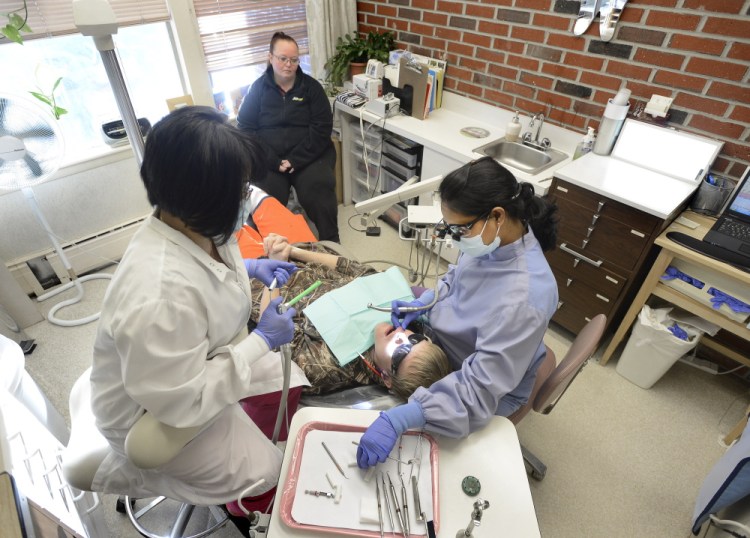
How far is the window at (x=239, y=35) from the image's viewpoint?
266 cm

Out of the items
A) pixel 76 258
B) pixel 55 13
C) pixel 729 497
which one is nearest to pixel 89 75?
pixel 55 13

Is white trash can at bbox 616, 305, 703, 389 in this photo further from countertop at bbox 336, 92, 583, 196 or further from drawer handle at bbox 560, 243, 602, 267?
countertop at bbox 336, 92, 583, 196

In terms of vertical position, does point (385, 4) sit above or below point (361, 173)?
above

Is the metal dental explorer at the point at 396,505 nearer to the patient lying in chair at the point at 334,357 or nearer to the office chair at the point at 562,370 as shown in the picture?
the patient lying in chair at the point at 334,357

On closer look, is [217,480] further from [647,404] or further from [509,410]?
[647,404]

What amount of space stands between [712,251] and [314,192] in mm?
2108

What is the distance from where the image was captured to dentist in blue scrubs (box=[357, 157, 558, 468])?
1.03m

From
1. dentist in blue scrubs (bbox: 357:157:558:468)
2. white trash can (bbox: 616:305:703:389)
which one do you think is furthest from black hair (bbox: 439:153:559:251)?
white trash can (bbox: 616:305:703:389)

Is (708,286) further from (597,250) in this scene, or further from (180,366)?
(180,366)

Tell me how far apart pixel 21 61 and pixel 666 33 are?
10.4 ft

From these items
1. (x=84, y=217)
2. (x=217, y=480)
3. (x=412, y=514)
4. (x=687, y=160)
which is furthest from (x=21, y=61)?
(x=687, y=160)

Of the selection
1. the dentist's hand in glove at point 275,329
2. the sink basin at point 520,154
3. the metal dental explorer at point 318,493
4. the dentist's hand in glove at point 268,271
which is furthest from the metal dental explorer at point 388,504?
the sink basin at point 520,154

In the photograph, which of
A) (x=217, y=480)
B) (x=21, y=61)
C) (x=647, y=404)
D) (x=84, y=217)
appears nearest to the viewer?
(x=217, y=480)

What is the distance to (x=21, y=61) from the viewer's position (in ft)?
7.13
